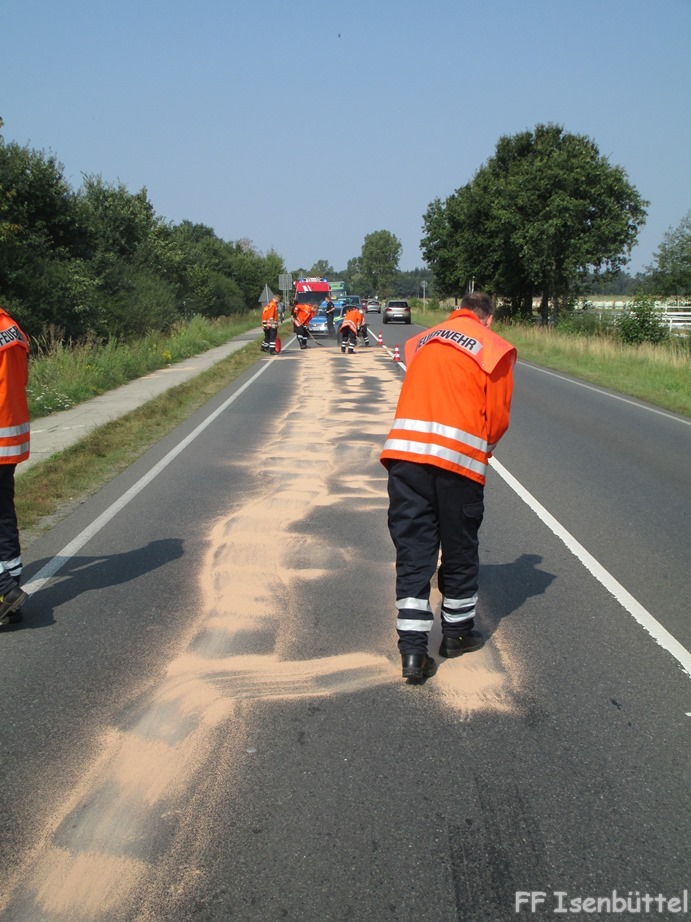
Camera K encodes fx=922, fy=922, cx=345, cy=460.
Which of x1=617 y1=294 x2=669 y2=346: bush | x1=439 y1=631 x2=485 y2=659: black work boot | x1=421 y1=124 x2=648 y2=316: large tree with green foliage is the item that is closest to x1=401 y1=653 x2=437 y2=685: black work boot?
x1=439 y1=631 x2=485 y2=659: black work boot

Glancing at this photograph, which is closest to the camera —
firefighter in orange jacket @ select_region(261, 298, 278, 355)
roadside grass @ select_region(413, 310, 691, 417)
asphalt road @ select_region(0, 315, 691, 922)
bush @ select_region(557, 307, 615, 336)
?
asphalt road @ select_region(0, 315, 691, 922)

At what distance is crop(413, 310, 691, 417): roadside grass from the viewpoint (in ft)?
65.9

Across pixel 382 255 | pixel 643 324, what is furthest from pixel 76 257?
pixel 382 255

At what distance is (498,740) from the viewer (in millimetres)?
3977

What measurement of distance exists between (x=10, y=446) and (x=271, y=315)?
960 inches

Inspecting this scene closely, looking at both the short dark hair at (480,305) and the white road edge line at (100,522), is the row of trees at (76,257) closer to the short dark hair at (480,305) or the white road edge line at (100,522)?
the white road edge line at (100,522)

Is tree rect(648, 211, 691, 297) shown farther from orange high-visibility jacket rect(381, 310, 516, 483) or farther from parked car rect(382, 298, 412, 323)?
orange high-visibility jacket rect(381, 310, 516, 483)

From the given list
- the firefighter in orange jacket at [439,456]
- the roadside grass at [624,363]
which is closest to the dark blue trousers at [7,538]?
the firefighter in orange jacket at [439,456]

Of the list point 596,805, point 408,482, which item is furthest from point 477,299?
point 596,805

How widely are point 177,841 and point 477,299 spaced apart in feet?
10.2

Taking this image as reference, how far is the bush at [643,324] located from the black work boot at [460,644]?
93.1 feet

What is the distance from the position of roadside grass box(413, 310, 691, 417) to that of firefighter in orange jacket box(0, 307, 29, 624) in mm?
13912

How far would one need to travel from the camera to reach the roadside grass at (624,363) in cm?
2009

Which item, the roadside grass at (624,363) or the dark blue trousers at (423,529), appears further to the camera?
the roadside grass at (624,363)
